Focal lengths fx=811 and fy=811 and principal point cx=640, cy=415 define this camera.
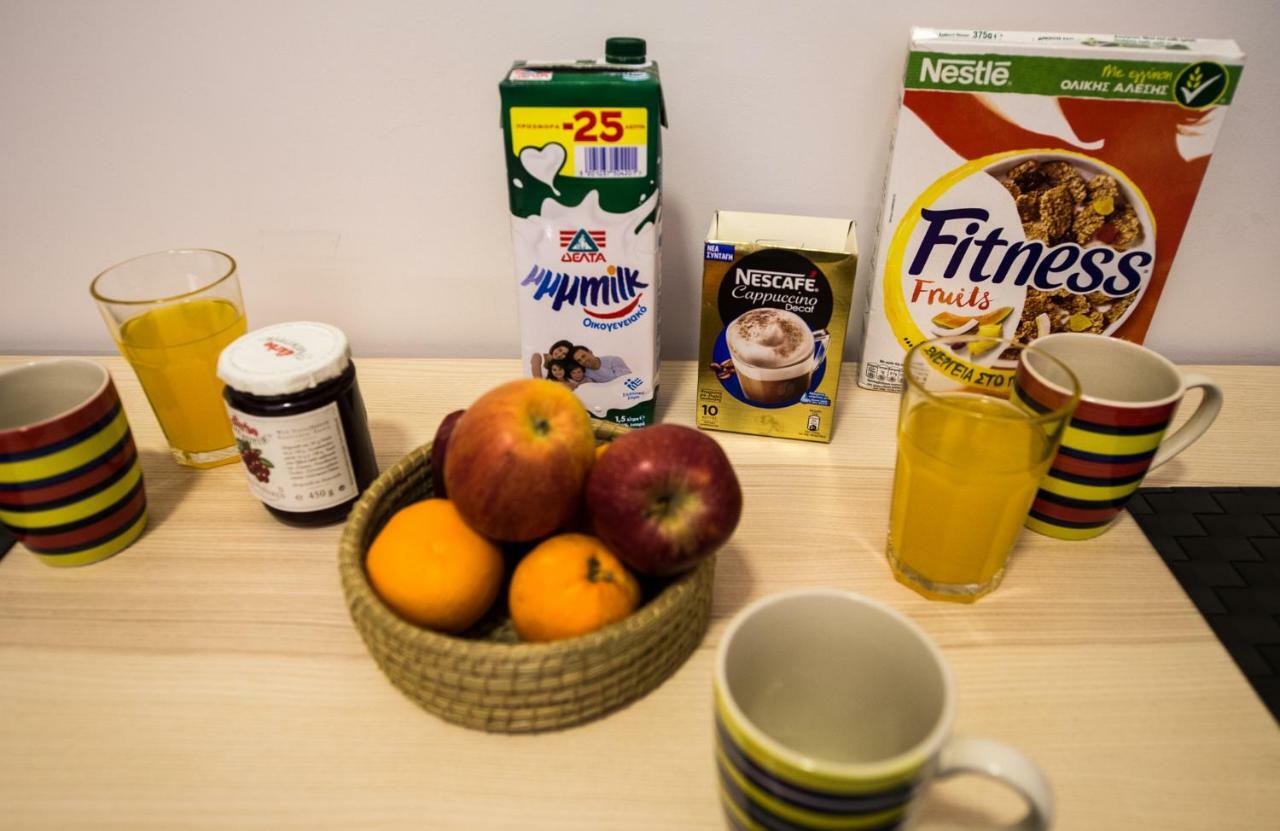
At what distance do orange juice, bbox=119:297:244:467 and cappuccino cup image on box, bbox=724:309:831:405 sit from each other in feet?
1.52

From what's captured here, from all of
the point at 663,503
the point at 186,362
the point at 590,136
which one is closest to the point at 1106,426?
the point at 663,503

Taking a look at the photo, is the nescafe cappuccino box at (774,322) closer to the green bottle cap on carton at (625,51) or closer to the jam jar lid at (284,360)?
the green bottle cap on carton at (625,51)

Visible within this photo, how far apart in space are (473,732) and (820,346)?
442mm

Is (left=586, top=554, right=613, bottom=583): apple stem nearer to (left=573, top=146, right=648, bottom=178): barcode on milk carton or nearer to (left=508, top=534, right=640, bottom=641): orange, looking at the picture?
(left=508, top=534, right=640, bottom=641): orange

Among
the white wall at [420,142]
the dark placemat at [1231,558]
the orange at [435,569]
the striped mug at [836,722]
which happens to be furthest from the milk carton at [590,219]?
the dark placemat at [1231,558]

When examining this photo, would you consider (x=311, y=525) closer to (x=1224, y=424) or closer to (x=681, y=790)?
(x=681, y=790)

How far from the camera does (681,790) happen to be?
488 mm

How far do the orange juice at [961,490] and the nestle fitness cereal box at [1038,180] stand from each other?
0.11m

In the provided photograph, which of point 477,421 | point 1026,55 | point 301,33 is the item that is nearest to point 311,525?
point 477,421

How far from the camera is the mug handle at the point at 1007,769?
0.37 m

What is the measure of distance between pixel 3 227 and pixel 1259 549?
1.27 meters

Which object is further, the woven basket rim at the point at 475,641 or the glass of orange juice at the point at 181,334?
the glass of orange juice at the point at 181,334

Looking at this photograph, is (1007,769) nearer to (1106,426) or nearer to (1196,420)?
(1106,426)

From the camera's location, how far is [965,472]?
1.90 ft
